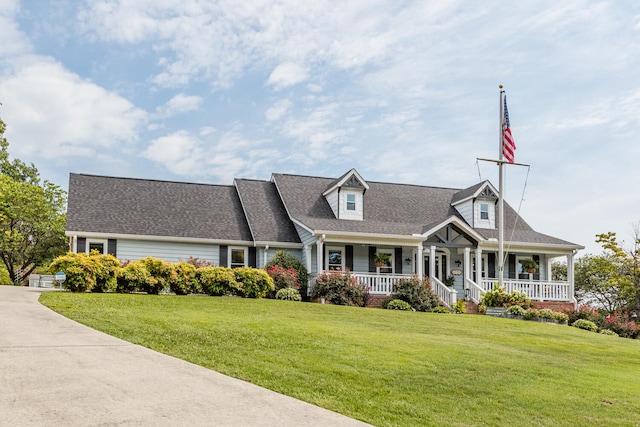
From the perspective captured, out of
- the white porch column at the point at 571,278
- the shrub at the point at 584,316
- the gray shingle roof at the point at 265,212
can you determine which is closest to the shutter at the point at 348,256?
the gray shingle roof at the point at 265,212

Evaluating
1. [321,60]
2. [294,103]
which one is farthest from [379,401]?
[294,103]

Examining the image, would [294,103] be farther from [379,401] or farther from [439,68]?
[379,401]

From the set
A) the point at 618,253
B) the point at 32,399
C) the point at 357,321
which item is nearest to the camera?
the point at 32,399

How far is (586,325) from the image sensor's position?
22.0 meters

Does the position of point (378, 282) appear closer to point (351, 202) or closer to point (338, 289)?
point (338, 289)

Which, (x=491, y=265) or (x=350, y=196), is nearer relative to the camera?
(x=350, y=196)

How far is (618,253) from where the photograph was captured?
31375mm

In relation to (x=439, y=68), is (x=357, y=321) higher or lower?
lower

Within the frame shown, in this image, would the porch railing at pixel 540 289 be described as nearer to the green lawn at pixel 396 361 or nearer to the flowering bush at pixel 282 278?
the flowering bush at pixel 282 278

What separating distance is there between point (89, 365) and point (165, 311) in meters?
7.32

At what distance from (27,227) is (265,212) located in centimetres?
1545

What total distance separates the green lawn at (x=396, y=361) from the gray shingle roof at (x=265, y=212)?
1013 cm

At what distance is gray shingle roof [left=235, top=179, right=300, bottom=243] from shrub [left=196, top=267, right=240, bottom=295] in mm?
5138

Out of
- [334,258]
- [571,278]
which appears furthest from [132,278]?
[571,278]
